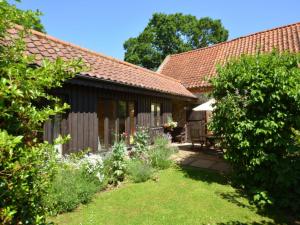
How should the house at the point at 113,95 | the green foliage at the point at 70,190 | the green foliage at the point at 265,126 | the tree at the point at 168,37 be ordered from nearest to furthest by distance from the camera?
the green foliage at the point at 70,190
the green foliage at the point at 265,126
the house at the point at 113,95
the tree at the point at 168,37

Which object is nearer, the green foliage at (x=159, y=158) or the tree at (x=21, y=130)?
the tree at (x=21, y=130)

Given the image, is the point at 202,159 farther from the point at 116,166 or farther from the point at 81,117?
the point at 81,117

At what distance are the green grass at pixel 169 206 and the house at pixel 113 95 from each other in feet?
7.10

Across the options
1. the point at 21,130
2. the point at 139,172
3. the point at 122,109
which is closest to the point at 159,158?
the point at 139,172

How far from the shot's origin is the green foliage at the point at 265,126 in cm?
591

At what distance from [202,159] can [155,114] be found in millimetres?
3608

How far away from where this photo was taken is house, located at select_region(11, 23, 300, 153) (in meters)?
6.96

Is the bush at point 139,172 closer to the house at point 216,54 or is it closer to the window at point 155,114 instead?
the window at point 155,114

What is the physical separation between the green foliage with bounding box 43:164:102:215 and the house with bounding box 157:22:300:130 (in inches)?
418

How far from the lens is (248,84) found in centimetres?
664

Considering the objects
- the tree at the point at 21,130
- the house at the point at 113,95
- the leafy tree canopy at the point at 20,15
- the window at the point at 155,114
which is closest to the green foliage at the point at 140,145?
the house at the point at 113,95

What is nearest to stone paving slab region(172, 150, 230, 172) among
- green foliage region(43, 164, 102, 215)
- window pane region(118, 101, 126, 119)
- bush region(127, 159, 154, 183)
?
bush region(127, 159, 154, 183)

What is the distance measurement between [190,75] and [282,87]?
1223 centimetres

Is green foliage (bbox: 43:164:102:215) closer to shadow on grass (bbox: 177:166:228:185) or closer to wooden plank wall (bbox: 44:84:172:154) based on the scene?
wooden plank wall (bbox: 44:84:172:154)
